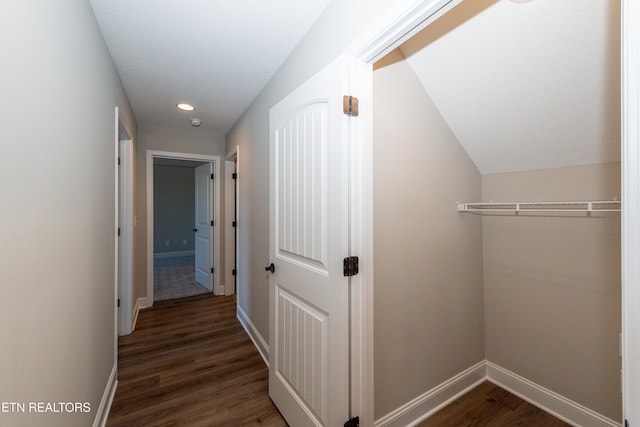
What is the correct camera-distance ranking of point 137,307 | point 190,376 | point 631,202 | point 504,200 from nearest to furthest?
point 631,202 → point 504,200 → point 190,376 → point 137,307

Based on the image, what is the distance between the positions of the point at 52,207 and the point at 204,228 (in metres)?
3.44

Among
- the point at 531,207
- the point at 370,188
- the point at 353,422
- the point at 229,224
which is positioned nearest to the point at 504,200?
the point at 531,207

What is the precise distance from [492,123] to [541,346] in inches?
60.4

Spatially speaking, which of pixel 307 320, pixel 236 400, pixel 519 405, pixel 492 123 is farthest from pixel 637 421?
pixel 236 400

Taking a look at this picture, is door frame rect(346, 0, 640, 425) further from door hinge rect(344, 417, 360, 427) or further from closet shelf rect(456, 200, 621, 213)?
closet shelf rect(456, 200, 621, 213)

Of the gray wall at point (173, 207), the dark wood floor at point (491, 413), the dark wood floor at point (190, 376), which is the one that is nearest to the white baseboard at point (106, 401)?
the dark wood floor at point (190, 376)

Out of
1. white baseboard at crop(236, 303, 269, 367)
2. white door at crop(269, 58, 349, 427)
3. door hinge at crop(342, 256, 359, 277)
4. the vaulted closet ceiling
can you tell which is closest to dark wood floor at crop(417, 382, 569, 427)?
white door at crop(269, 58, 349, 427)

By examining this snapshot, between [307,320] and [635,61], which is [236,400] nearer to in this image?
[307,320]

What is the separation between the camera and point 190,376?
215cm

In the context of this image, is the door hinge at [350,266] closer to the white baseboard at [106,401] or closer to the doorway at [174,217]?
the white baseboard at [106,401]

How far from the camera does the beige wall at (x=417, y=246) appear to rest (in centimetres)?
153

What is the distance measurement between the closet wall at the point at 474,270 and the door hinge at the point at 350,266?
0.30 m

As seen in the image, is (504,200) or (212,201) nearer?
(504,200)

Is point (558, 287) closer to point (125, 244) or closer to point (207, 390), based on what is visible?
point (207, 390)
